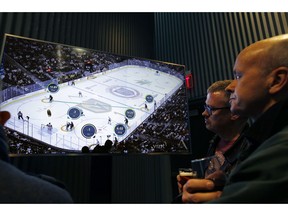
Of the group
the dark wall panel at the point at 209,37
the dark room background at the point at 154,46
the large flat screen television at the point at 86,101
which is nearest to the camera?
the large flat screen television at the point at 86,101

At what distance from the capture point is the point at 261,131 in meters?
0.66

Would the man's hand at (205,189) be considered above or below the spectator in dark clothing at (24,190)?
below

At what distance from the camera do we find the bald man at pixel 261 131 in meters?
0.45

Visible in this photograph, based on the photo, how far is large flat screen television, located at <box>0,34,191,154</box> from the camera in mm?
1280

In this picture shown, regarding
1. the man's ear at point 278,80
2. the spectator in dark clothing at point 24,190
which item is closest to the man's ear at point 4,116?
the spectator in dark clothing at point 24,190

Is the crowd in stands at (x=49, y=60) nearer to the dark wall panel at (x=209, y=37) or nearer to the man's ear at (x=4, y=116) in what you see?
the man's ear at (x=4, y=116)

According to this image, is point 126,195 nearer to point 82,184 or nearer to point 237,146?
point 82,184

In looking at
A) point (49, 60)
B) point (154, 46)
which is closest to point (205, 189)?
point (49, 60)

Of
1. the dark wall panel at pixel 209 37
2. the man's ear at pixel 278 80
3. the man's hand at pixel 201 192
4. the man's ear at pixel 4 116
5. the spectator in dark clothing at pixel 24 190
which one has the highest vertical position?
the dark wall panel at pixel 209 37

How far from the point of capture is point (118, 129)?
1.50 m

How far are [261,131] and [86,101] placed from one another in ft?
3.78

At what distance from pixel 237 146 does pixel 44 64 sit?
133 cm

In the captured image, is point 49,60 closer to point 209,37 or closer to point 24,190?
point 24,190

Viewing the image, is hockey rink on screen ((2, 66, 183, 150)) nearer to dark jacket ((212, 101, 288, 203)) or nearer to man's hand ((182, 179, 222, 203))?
man's hand ((182, 179, 222, 203))
